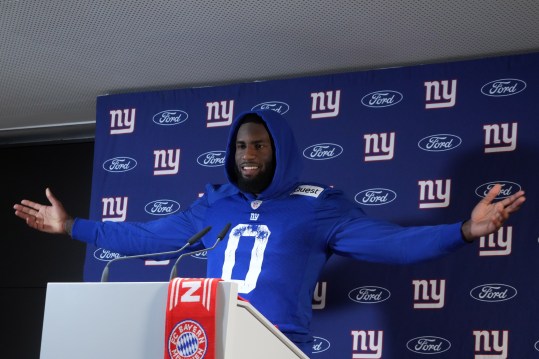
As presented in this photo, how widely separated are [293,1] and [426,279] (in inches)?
57.1

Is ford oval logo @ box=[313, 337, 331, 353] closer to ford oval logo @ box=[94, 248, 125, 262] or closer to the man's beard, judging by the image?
the man's beard

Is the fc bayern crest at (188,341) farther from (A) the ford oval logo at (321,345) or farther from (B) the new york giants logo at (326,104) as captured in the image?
(B) the new york giants logo at (326,104)

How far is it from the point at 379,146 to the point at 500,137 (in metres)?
0.61

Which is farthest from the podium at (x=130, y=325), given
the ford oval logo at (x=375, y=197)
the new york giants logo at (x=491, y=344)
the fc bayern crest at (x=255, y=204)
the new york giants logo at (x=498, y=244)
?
the ford oval logo at (x=375, y=197)

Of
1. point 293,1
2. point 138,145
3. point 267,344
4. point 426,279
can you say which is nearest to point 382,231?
point 426,279

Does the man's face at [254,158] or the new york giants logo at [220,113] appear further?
the new york giants logo at [220,113]

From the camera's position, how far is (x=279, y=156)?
12.4ft

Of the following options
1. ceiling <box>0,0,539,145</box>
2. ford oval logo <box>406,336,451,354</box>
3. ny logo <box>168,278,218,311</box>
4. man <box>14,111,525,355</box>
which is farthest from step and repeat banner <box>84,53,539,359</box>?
ny logo <box>168,278,218,311</box>

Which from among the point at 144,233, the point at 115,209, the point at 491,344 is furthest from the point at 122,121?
the point at 491,344

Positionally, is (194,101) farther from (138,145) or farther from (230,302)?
(230,302)

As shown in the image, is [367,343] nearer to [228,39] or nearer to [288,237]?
[288,237]

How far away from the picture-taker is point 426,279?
13.9 feet

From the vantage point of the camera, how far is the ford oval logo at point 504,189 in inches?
164

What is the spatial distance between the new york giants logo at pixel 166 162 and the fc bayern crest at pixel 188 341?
113 inches
